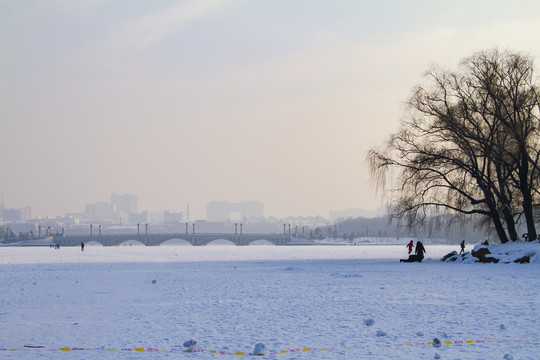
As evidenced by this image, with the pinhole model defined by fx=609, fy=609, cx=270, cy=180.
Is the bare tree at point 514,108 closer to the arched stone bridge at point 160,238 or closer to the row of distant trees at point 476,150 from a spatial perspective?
the row of distant trees at point 476,150

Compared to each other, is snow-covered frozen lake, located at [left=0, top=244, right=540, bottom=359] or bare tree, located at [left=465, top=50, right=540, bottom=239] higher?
bare tree, located at [left=465, top=50, right=540, bottom=239]

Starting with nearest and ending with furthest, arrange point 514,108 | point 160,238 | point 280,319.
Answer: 1. point 280,319
2. point 514,108
3. point 160,238

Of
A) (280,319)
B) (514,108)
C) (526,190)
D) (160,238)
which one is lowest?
(160,238)

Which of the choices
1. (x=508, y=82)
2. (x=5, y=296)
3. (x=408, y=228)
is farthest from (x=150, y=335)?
(x=508, y=82)

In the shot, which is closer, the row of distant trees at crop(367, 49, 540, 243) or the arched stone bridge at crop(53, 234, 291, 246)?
the row of distant trees at crop(367, 49, 540, 243)

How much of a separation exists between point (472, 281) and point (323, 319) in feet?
34.4

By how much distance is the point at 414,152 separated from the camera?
38.1 m

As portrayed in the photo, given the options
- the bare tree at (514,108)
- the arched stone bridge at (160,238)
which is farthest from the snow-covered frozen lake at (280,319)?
the arched stone bridge at (160,238)

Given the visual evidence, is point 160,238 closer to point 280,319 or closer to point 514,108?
point 514,108

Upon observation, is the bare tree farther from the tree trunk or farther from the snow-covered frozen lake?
the snow-covered frozen lake

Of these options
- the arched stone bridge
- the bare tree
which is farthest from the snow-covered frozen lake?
the arched stone bridge

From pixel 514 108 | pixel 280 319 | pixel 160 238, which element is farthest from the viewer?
pixel 160 238

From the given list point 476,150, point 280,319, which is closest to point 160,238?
point 476,150

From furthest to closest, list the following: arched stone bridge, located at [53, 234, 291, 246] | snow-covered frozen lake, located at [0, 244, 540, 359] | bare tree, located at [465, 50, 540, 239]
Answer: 1. arched stone bridge, located at [53, 234, 291, 246]
2. bare tree, located at [465, 50, 540, 239]
3. snow-covered frozen lake, located at [0, 244, 540, 359]
